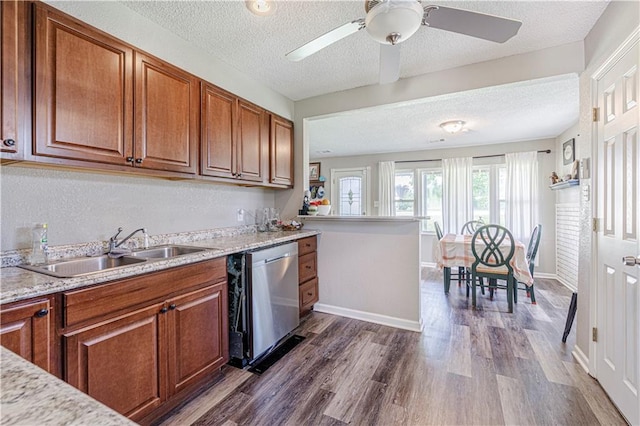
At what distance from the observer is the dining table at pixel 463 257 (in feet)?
10.4

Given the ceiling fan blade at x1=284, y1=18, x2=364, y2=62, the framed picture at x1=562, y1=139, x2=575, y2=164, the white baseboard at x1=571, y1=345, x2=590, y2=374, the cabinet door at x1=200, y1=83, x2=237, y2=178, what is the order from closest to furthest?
the ceiling fan blade at x1=284, y1=18, x2=364, y2=62 → the white baseboard at x1=571, y1=345, x2=590, y2=374 → the cabinet door at x1=200, y1=83, x2=237, y2=178 → the framed picture at x1=562, y1=139, x2=575, y2=164

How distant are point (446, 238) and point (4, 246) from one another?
159 inches

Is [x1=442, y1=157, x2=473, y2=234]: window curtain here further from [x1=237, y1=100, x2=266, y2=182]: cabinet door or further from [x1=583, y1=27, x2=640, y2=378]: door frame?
[x1=237, y1=100, x2=266, y2=182]: cabinet door

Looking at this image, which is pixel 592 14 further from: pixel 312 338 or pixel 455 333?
pixel 312 338

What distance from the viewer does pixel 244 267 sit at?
2053 millimetres

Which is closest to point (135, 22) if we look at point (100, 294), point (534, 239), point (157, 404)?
point (100, 294)

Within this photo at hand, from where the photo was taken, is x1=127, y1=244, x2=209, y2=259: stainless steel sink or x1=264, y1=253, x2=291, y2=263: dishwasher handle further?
x1=264, y1=253, x2=291, y2=263: dishwasher handle

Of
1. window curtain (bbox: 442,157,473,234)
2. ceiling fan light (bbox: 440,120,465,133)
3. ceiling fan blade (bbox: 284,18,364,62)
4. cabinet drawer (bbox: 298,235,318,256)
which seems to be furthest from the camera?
window curtain (bbox: 442,157,473,234)

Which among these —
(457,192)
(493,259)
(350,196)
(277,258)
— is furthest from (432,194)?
(277,258)

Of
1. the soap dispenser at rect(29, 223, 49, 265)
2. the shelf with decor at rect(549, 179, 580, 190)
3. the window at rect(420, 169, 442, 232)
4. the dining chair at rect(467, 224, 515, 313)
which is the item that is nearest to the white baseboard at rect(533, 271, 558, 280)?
the shelf with decor at rect(549, 179, 580, 190)

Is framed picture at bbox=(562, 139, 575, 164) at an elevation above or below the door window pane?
above

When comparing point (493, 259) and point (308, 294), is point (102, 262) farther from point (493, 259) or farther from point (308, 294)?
point (493, 259)

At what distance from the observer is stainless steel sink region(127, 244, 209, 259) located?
1945 mm

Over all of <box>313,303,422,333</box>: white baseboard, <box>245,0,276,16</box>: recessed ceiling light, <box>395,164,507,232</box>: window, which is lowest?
<box>313,303,422,333</box>: white baseboard
